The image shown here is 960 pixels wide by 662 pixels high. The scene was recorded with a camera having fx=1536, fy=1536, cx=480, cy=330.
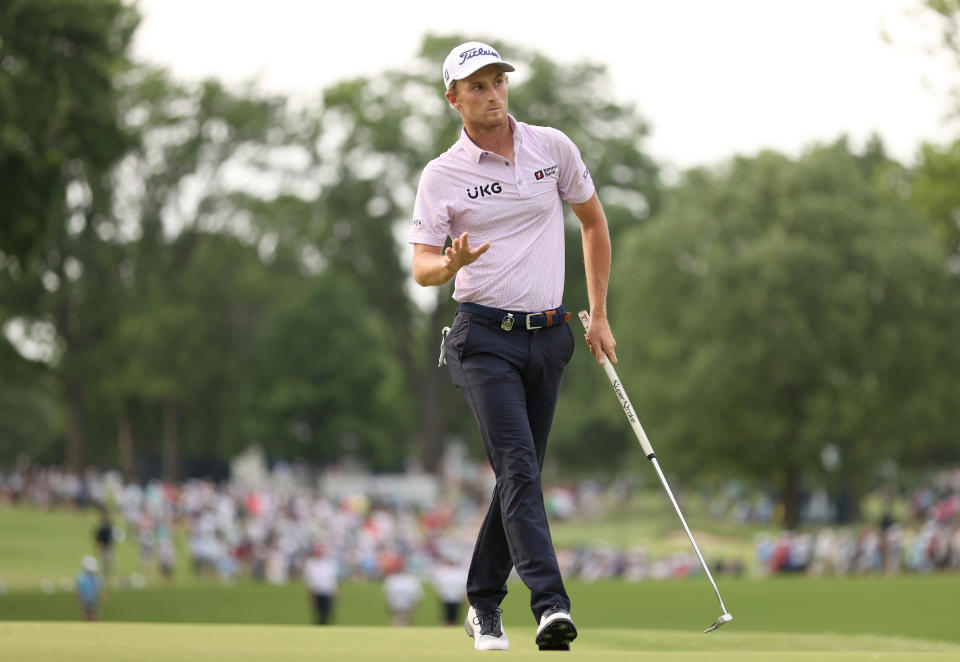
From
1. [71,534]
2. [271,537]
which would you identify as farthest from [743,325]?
[71,534]

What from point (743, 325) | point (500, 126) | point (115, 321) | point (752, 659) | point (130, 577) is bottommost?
point (752, 659)

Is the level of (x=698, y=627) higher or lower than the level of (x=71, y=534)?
lower

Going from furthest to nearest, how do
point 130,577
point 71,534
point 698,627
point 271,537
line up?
point 71,534 → point 271,537 → point 130,577 → point 698,627

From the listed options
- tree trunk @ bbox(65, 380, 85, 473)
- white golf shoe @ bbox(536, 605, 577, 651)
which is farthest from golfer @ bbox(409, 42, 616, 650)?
tree trunk @ bbox(65, 380, 85, 473)

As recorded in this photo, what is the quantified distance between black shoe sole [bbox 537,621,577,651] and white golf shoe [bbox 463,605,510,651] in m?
0.33

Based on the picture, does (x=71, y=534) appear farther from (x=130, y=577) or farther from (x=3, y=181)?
(x=3, y=181)

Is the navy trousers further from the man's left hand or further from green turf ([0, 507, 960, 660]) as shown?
green turf ([0, 507, 960, 660])

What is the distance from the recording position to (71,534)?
149 feet

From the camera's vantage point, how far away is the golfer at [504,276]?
5.94 metres

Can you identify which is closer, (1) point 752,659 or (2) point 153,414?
(1) point 752,659

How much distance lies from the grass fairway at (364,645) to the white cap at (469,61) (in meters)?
2.17

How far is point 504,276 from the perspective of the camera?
6020 millimetres

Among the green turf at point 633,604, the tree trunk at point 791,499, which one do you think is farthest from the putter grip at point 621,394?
the tree trunk at point 791,499

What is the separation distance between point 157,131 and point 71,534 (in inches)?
611
